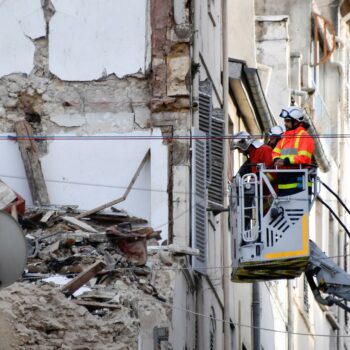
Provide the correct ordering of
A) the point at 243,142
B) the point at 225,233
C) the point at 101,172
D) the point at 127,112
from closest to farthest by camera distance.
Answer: the point at 243,142 → the point at 101,172 → the point at 127,112 → the point at 225,233

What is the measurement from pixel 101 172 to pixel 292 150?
4087 millimetres

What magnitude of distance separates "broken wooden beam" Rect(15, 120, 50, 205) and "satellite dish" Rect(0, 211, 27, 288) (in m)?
7.24

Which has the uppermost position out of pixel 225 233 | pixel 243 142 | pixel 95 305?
pixel 243 142

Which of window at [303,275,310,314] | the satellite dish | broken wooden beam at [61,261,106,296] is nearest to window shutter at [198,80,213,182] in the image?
broken wooden beam at [61,261,106,296]

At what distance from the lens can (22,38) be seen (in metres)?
23.7

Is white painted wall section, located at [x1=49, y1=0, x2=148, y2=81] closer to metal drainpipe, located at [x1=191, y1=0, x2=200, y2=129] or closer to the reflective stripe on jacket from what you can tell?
metal drainpipe, located at [x1=191, y1=0, x2=200, y2=129]

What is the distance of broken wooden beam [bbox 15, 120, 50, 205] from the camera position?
23.3 m

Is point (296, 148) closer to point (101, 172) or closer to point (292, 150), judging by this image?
point (292, 150)

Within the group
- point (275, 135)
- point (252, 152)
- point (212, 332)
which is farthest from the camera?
point (212, 332)

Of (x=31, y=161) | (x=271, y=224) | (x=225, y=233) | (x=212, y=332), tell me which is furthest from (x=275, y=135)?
(x=225, y=233)

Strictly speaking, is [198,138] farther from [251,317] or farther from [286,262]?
[251,317]

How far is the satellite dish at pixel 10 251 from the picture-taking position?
626 inches

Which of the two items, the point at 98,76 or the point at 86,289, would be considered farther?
the point at 98,76

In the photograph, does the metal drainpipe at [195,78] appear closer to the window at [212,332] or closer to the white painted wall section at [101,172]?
the white painted wall section at [101,172]
